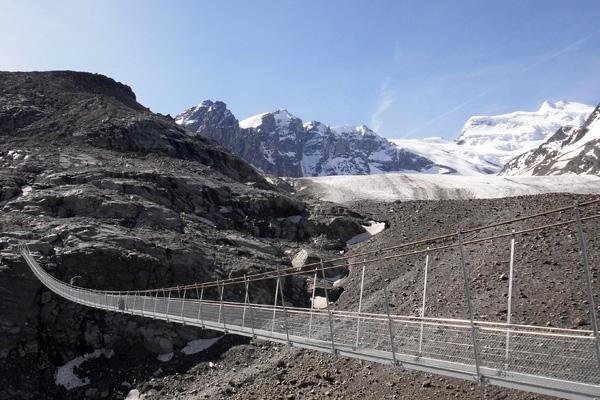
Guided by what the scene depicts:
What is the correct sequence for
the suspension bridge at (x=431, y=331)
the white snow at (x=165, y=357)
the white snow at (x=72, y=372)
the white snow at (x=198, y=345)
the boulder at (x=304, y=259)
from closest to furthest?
the suspension bridge at (x=431, y=331) < the white snow at (x=72, y=372) < the white snow at (x=165, y=357) < the white snow at (x=198, y=345) < the boulder at (x=304, y=259)

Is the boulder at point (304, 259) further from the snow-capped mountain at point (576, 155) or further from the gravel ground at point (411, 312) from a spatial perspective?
the snow-capped mountain at point (576, 155)

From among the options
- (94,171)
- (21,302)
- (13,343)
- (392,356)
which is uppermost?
(94,171)

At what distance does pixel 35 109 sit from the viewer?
50.7 meters

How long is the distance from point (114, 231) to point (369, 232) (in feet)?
51.9

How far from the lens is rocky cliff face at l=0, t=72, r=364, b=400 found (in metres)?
20.5

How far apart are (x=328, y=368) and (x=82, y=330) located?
36.9 ft

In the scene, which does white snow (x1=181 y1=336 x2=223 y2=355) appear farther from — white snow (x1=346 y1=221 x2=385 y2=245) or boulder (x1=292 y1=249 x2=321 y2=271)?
white snow (x1=346 y1=221 x2=385 y2=245)

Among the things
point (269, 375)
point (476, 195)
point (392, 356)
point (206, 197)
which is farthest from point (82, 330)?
point (476, 195)

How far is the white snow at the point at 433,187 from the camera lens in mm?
79438

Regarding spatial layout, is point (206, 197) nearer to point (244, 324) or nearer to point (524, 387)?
point (244, 324)

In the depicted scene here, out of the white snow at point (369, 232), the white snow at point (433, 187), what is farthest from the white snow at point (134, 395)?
the white snow at point (433, 187)

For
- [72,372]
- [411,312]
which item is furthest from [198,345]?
[411,312]

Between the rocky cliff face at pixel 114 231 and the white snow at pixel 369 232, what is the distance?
25.9 inches

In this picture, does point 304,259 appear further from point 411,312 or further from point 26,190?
point 26,190
